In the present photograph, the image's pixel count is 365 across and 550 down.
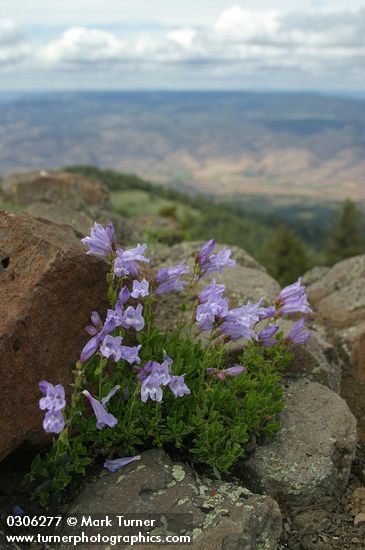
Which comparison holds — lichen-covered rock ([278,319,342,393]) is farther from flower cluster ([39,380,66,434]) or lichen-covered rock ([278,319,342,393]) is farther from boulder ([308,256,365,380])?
flower cluster ([39,380,66,434])

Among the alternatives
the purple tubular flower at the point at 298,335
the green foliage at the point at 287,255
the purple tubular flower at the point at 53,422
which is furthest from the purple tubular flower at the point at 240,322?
the green foliage at the point at 287,255

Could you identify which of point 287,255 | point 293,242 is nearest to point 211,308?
point 287,255

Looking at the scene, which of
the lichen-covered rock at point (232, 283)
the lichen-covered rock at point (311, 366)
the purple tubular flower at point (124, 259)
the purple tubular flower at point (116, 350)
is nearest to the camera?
the purple tubular flower at point (116, 350)

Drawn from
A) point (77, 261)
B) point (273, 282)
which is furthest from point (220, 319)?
point (273, 282)

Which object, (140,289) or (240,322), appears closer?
(140,289)

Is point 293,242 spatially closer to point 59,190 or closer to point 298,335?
point 59,190

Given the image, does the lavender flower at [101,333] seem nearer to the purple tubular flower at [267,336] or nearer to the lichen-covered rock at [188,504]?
the lichen-covered rock at [188,504]
